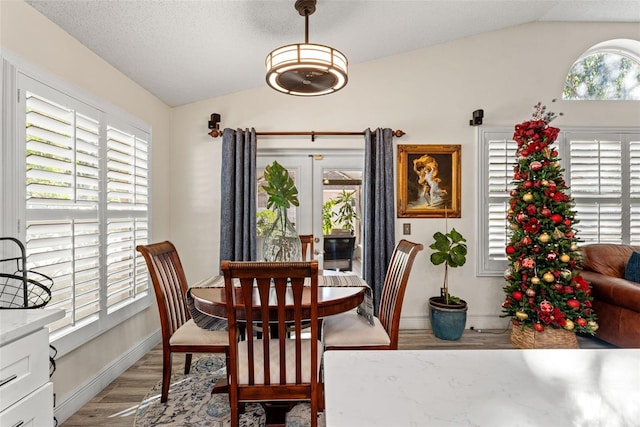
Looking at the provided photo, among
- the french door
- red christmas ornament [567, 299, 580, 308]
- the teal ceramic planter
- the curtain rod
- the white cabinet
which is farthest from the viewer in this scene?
the french door

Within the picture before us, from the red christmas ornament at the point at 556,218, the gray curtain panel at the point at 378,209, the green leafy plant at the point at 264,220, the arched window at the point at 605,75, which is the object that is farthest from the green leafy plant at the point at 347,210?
the arched window at the point at 605,75

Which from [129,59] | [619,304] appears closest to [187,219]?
[129,59]

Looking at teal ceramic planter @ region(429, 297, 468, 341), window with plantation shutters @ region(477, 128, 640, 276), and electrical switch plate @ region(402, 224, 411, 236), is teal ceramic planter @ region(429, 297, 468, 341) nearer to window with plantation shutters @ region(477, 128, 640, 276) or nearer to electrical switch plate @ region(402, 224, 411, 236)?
window with plantation shutters @ region(477, 128, 640, 276)

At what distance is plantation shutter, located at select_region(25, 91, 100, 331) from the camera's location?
1.82m

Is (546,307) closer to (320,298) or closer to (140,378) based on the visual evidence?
(320,298)

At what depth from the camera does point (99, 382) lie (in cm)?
234

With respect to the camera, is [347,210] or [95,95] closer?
[95,95]

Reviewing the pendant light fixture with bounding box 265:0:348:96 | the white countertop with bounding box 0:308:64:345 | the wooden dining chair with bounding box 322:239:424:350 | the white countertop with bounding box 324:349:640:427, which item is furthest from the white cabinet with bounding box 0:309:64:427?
the pendant light fixture with bounding box 265:0:348:96

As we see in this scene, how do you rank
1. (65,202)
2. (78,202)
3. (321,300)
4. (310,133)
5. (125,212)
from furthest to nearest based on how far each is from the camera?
(310,133)
(125,212)
(78,202)
(65,202)
(321,300)

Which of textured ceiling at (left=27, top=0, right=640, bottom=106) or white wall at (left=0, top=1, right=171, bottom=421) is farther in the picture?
textured ceiling at (left=27, top=0, right=640, bottom=106)

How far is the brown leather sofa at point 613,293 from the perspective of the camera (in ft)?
8.86

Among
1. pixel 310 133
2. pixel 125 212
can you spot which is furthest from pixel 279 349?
pixel 310 133

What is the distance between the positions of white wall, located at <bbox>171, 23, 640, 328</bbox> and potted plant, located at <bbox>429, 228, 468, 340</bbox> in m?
0.28

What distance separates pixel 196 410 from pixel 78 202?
159 centimetres
